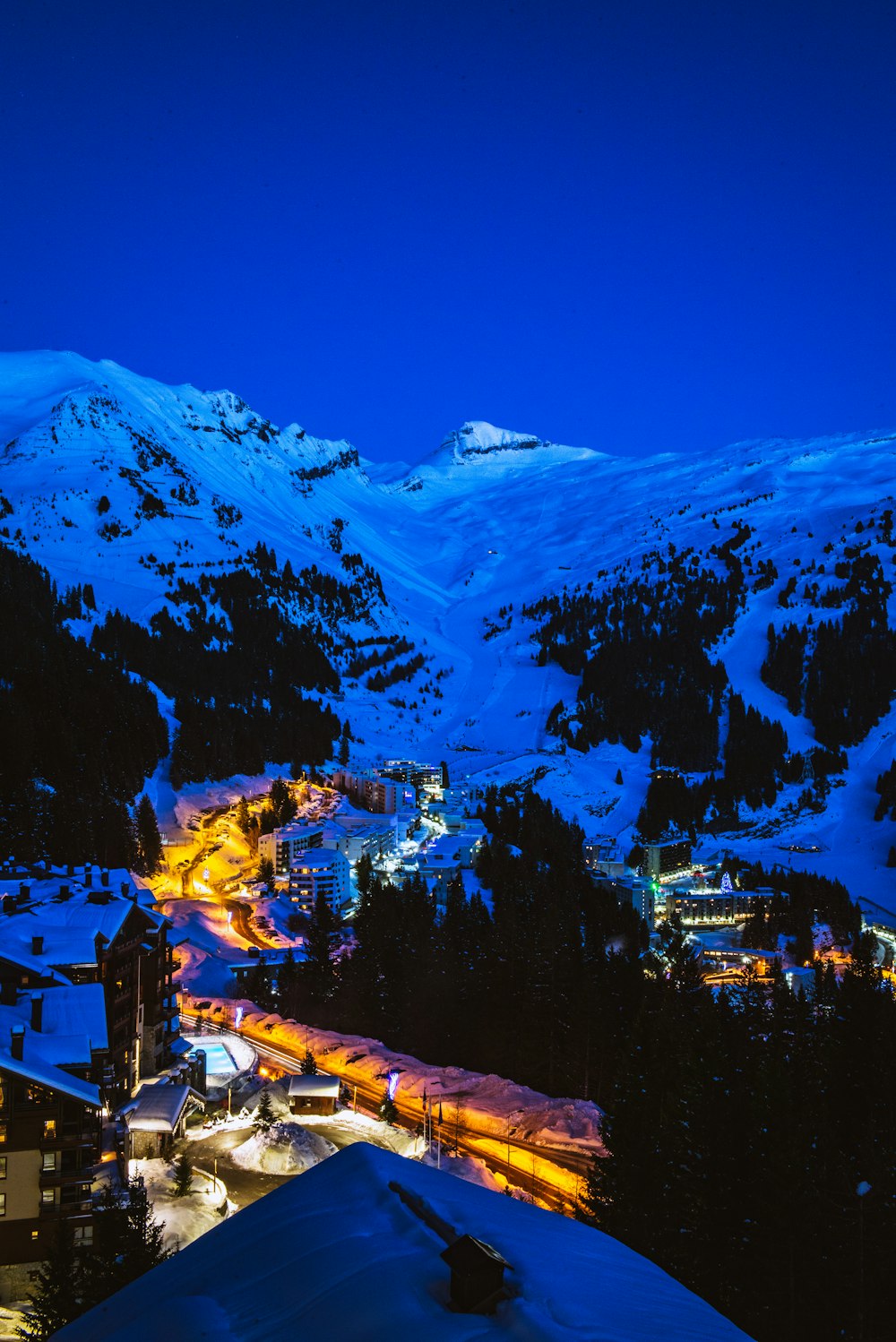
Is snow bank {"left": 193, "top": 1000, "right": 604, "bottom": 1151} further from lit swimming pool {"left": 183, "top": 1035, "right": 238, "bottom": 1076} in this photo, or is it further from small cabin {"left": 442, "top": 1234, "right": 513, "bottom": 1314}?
small cabin {"left": 442, "top": 1234, "right": 513, "bottom": 1314}

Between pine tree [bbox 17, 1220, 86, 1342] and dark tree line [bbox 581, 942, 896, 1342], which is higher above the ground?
pine tree [bbox 17, 1220, 86, 1342]

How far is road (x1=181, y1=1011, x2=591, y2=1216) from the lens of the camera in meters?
28.0

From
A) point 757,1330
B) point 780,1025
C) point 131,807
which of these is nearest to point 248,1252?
point 757,1330

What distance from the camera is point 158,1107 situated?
96.3ft

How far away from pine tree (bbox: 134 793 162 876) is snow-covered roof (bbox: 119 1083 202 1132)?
164 ft

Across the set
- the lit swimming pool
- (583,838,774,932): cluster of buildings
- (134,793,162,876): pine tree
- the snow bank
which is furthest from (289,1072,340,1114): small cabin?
(583,838,774,932): cluster of buildings

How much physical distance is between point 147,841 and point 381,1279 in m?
80.3

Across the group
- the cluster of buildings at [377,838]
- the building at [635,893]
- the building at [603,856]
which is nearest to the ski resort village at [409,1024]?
the cluster of buildings at [377,838]

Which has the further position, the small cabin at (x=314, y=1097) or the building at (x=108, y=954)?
the small cabin at (x=314, y=1097)

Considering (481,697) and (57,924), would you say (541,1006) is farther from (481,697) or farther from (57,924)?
(481,697)

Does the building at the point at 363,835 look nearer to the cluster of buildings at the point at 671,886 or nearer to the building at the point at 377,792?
the building at the point at 377,792

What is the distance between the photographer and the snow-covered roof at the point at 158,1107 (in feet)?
93.0

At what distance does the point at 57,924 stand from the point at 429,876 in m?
59.3

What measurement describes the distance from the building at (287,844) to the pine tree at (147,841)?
11005 millimetres
